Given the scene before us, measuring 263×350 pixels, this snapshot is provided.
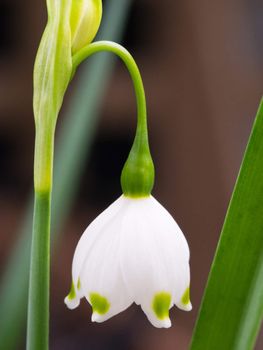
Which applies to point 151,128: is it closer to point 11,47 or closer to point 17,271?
point 11,47

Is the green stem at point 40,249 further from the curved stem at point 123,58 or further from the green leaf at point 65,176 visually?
the green leaf at point 65,176

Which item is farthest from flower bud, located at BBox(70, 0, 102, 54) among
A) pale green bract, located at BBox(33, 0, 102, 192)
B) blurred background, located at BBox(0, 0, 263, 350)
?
blurred background, located at BBox(0, 0, 263, 350)

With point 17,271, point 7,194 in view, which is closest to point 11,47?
point 7,194

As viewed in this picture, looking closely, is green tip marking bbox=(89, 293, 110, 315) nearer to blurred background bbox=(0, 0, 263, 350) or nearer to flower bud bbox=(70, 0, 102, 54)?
flower bud bbox=(70, 0, 102, 54)

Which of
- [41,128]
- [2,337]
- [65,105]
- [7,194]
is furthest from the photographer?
[7,194]

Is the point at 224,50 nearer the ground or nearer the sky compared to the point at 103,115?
nearer the sky

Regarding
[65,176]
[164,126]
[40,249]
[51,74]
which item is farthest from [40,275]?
[164,126]

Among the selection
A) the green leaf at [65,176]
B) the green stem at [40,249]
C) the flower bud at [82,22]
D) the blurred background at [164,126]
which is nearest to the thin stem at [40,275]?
the green stem at [40,249]
